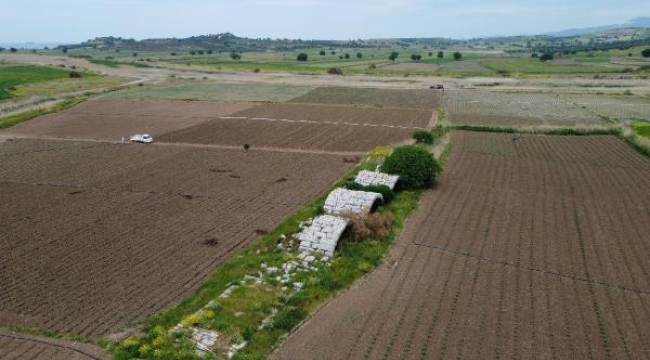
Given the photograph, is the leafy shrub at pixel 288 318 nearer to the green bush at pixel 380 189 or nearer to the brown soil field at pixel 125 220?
the brown soil field at pixel 125 220

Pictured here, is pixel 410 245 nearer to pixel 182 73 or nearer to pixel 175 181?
pixel 175 181

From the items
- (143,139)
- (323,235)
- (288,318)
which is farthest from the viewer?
(143,139)

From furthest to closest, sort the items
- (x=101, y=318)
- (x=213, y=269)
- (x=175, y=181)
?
(x=175, y=181) < (x=213, y=269) < (x=101, y=318)

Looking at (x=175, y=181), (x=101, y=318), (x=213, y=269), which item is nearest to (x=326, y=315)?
(x=213, y=269)

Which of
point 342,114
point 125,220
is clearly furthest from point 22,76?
point 125,220

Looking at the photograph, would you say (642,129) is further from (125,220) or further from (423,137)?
(125,220)

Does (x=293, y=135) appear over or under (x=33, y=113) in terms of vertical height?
under
